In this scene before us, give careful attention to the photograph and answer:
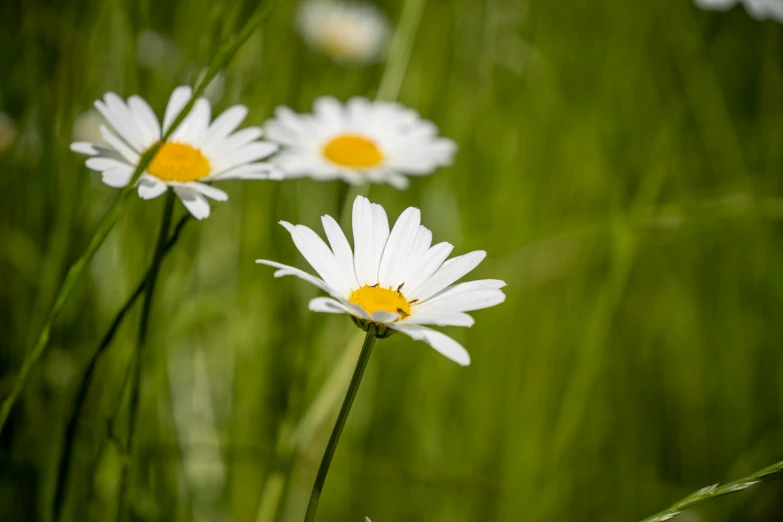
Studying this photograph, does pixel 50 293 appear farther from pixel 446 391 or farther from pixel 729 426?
pixel 729 426

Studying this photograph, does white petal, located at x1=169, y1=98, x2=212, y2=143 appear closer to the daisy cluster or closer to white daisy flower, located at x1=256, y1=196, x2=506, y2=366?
the daisy cluster

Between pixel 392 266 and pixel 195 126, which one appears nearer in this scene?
pixel 392 266

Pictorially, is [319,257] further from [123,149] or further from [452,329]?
[452,329]

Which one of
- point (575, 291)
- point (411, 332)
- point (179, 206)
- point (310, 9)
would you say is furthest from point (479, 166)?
point (411, 332)

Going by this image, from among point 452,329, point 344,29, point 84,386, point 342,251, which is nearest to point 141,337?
point 84,386

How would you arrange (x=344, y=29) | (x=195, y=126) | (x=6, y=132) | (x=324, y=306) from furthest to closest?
1. (x=344, y=29)
2. (x=6, y=132)
3. (x=195, y=126)
4. (x=324, y=306)

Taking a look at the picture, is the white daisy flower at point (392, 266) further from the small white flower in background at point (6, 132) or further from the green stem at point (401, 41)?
the small white flower in background at point (6, 132)
